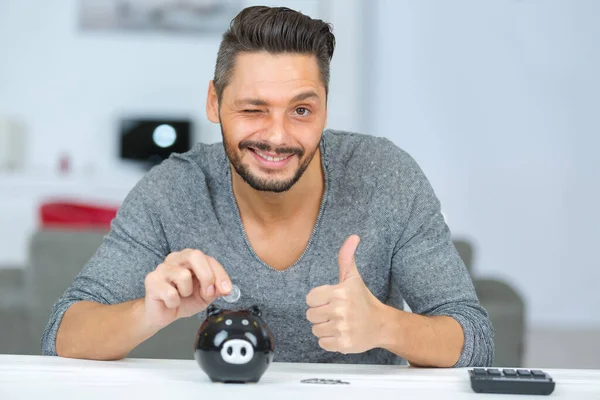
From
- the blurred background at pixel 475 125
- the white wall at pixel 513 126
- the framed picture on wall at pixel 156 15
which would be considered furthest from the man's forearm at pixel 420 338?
the framed picture on wall at pixel 156 15

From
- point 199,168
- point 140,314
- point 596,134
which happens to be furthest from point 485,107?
point 140,314

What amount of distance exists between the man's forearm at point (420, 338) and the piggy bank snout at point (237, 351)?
0.85ft

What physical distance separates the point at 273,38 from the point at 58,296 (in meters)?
1.36

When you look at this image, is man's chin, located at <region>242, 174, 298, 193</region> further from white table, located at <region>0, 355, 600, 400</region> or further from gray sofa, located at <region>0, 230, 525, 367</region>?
gray sofa, located at <region>0, 230, 525, 367</region>

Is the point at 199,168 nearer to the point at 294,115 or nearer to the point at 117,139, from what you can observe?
the point at 294,115

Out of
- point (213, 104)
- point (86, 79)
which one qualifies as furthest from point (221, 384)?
point (86, 79)

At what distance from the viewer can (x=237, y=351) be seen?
43.7 inches

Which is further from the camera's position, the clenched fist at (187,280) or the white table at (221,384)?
the clenched fist at (187,280)

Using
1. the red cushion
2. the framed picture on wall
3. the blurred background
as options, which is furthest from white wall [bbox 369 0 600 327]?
the red cushion

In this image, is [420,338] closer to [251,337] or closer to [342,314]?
[342,314]

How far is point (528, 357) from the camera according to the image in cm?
441

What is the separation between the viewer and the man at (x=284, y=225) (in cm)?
142

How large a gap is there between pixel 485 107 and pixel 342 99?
2.84 feet

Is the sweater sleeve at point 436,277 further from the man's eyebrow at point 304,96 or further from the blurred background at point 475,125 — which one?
the blurred background at point 475,125
